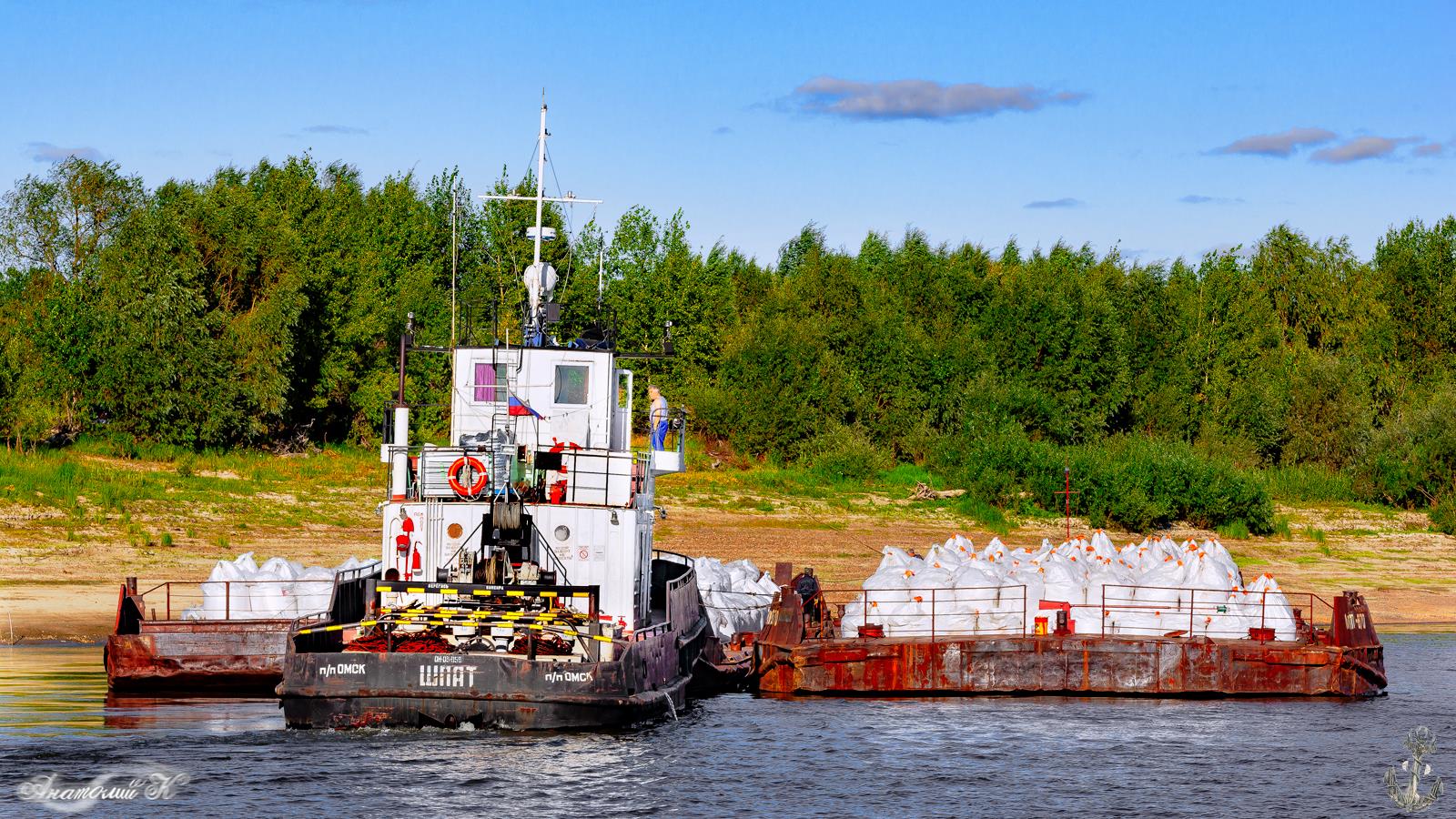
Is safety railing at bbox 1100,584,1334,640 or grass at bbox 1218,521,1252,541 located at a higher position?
grass at bbox 1218,521,1252,541

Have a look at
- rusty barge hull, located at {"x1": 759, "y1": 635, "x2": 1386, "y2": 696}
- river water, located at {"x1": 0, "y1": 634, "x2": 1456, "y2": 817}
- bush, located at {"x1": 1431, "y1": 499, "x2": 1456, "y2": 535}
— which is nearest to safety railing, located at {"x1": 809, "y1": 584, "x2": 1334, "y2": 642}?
rusty barge hull, located at {"x1": 759, "y1": 635, "x2": 1386, "y2": 696}

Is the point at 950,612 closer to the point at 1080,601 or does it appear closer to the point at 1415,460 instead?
the point at 1080,601

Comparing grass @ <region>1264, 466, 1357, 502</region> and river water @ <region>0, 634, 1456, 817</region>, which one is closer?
river water @ <region>0, 634, 1456, 817</region>

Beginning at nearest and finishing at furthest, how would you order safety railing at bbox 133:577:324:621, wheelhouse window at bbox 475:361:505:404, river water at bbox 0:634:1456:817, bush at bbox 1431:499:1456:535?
river water at bbox 0:634:1456:817
wheelhouse window at bbox 475:361:505:404
safety railing at bbox 133:577:324:621
bush at bbox 1431:499:1456:535

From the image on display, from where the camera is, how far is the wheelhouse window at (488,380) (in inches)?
1010

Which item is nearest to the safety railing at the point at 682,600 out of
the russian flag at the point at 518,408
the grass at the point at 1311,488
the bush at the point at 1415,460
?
the russian flag at the point at 518,408

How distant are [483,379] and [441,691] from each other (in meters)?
6.51

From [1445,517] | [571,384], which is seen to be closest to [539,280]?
[571,384]

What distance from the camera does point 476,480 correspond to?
916 inches

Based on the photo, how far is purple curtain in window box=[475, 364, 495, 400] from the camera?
25.7 m

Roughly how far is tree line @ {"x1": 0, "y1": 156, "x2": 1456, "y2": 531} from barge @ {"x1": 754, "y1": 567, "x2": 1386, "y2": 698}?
23.0 m

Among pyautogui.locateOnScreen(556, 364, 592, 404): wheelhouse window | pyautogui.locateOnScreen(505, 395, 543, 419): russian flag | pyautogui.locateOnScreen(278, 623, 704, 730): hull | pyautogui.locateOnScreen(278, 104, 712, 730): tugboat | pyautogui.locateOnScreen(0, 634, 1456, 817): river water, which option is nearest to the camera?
pyautogui.locateOnScreen(0, 634, 1456, 817): river water

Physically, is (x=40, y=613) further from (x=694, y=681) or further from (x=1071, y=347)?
(x=1071, y=347)

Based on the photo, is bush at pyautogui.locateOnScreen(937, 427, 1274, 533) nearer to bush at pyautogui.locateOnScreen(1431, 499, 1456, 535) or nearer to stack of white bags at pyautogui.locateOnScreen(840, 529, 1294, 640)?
bush at pyautogui.locateOnScreen(1431, 499, 1456, 535)
